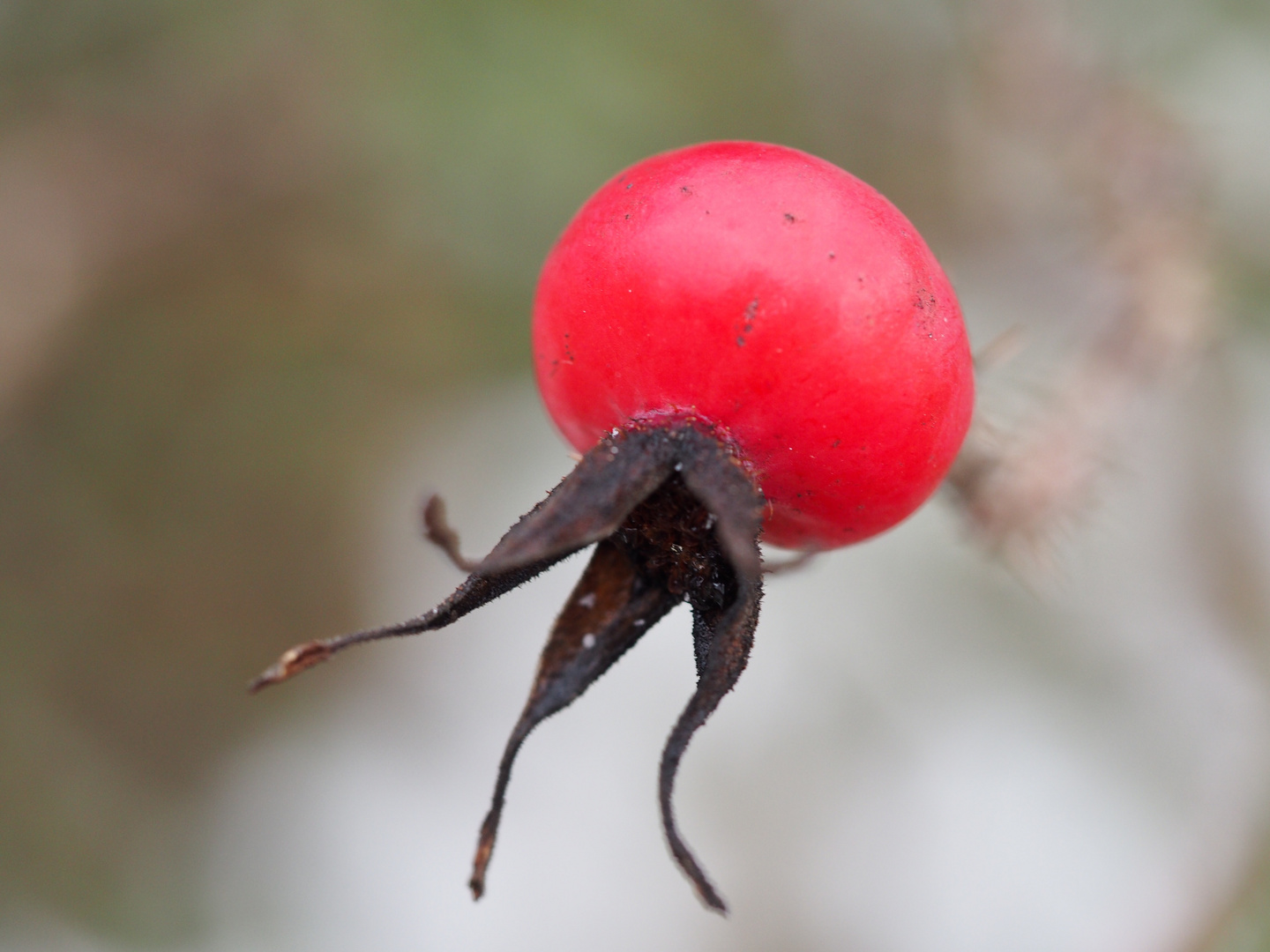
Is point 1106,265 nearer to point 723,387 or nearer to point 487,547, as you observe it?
point 723,387

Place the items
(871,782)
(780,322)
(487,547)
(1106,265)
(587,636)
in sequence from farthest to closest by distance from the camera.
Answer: (487,547)
(871,782)
(1106,265)
(587,636)
(780,322)

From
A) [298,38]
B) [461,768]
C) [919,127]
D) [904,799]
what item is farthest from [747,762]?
[298,38]

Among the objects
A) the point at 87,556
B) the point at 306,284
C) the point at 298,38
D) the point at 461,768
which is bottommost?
the point at 461,768

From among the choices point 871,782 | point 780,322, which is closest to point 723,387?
point 780,322

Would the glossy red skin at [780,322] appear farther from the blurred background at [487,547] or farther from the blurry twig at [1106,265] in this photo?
the blurred background at [487,547]

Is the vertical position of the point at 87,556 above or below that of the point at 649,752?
above

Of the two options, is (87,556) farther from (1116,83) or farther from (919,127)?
(1116,83)

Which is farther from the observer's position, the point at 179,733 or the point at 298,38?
the point at 179,733
